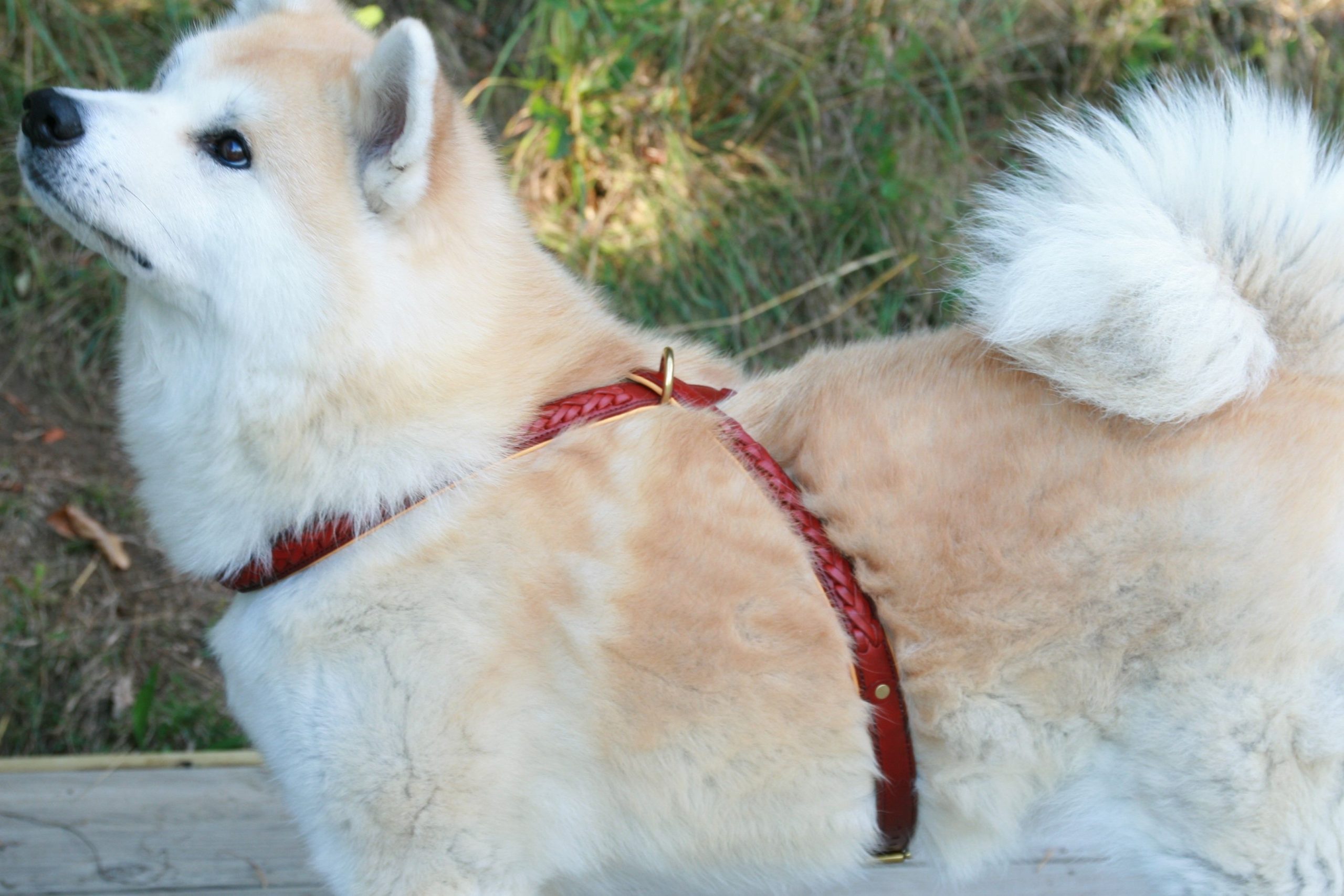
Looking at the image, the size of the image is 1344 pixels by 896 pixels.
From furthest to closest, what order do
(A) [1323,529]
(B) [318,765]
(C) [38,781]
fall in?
1. (C) [38,781]
2. (B) [318,765]
3. (A) [1323,529]

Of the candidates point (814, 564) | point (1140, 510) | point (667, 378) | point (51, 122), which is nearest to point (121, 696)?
point (51, 122)

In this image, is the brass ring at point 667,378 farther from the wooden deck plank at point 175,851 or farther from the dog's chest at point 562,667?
the wooden deck plank at point 175,851

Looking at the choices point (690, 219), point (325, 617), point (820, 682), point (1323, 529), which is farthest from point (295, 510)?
point (690, 219)

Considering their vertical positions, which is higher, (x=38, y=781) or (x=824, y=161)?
(x=824, y=161)

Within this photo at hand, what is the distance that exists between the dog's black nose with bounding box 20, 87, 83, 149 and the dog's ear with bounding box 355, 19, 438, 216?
1.49 ft

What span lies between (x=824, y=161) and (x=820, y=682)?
3.09m

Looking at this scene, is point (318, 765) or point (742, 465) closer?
point (318, 765)

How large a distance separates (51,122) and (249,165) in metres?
0.31

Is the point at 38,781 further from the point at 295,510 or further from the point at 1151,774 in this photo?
the point at 1151,774

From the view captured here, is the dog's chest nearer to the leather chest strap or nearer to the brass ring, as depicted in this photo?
the leather chest strap

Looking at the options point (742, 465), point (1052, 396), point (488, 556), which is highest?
point (1052, 396)

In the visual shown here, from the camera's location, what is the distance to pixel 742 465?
1856 mm

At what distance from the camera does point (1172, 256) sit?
167 centimetres

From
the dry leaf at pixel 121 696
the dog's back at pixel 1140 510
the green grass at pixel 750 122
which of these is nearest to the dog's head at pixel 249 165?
the dog's back at pixel 1140 510
